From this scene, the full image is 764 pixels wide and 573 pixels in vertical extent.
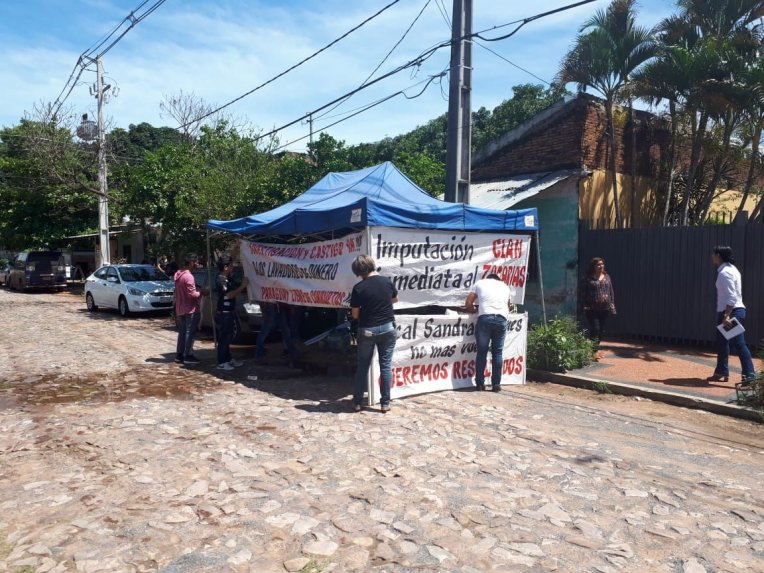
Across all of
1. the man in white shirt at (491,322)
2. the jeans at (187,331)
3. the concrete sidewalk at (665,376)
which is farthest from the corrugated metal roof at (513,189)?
the jeans at (187,331)

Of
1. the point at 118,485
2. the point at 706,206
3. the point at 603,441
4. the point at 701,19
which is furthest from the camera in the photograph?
the point at 706,206

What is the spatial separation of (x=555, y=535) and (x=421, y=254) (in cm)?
477

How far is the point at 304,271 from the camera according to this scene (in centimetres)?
916

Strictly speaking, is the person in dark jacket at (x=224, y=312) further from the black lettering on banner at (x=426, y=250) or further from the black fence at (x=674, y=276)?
the black fence at (x=674, y=276)

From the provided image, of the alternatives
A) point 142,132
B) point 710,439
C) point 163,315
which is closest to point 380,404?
point 710,439

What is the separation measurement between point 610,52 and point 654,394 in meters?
7.21

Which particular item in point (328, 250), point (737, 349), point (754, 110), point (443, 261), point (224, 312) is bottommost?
point (737, 349)

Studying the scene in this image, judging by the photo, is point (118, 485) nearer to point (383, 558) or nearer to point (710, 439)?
point (383, 558)

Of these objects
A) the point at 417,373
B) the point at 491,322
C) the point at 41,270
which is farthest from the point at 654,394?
the point at 41,270

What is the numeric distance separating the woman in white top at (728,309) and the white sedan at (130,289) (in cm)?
1282

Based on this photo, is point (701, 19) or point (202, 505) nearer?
point (202, 505)

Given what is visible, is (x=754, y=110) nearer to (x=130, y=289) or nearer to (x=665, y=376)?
(x=665, y=376)

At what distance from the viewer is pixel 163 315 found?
1780 centimetres

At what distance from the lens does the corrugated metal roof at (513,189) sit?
1282 centimetres
